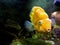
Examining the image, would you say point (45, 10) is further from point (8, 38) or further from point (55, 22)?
point (8, 38)

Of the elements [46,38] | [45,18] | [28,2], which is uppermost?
[28,2]

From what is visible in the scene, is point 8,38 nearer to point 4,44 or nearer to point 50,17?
point 4,44

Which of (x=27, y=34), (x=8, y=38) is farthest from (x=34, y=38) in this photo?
(x=8, y=38)

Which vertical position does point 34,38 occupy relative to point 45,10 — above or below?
below

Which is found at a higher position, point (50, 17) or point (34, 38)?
point (50, 17)

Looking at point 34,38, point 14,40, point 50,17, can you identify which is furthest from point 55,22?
point 14,40
